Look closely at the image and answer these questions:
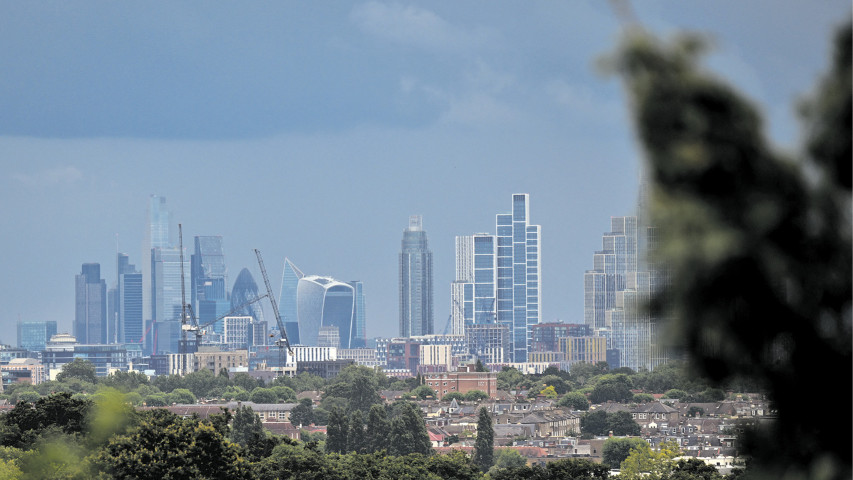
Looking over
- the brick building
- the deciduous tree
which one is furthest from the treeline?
the brick building

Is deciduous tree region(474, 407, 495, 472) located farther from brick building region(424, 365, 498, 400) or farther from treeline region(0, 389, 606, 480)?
brick building region(424, 365, 498, 400)

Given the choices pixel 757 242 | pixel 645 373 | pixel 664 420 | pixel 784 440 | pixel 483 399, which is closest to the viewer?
pixel 757 242

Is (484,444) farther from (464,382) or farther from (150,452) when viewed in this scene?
(464,382)

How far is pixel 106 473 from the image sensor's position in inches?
1341

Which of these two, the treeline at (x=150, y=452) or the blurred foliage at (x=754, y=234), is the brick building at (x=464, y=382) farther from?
the blurred foliage at (x=754, y=234)

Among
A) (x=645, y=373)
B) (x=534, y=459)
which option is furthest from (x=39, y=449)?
(x=645, y=373)

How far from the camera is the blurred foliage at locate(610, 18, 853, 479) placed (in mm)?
4980

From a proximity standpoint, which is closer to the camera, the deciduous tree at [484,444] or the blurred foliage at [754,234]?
the blurred foliage at [754,234]

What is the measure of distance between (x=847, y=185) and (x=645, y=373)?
160126 millimetres

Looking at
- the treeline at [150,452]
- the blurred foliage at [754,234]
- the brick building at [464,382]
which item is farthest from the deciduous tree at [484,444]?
the blurred foliage at [754,234]

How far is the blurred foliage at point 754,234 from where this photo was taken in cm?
498

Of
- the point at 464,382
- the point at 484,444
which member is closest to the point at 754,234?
the point at 484,444

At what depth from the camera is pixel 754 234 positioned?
495cm

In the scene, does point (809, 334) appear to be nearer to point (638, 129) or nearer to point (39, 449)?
point (638, 129)
